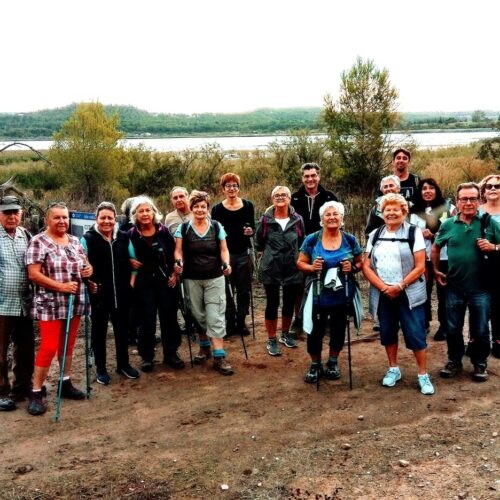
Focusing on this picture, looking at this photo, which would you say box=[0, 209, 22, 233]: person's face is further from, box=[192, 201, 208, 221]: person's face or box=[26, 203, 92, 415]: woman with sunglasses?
box=[192, 201, 208, 221]: person's face

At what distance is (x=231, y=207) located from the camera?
664 cm

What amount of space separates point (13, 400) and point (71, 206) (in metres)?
17.2

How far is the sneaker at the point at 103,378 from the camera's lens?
5672 mm

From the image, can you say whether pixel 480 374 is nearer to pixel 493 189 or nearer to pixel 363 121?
pixel 493 189

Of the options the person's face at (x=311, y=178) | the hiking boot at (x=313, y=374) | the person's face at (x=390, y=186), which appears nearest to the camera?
the hiking boot at (x=313, y=374)

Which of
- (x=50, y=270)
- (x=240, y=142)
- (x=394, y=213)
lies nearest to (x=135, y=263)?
(x=50, y=270)

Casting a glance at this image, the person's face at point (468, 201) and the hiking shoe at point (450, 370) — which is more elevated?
the person's face at point (468, 201)

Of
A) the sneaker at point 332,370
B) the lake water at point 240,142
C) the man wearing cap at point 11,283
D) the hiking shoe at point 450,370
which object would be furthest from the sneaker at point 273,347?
the lake water at point 240,142

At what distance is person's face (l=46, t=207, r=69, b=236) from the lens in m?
4.95

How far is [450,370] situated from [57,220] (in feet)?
12.9

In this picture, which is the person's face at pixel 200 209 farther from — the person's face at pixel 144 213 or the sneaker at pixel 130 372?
the sneaker at pixel 130 372

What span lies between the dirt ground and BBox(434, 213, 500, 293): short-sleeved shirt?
0.96 m

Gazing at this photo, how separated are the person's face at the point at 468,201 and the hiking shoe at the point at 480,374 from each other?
1.47 m

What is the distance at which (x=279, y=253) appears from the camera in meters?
6.26
